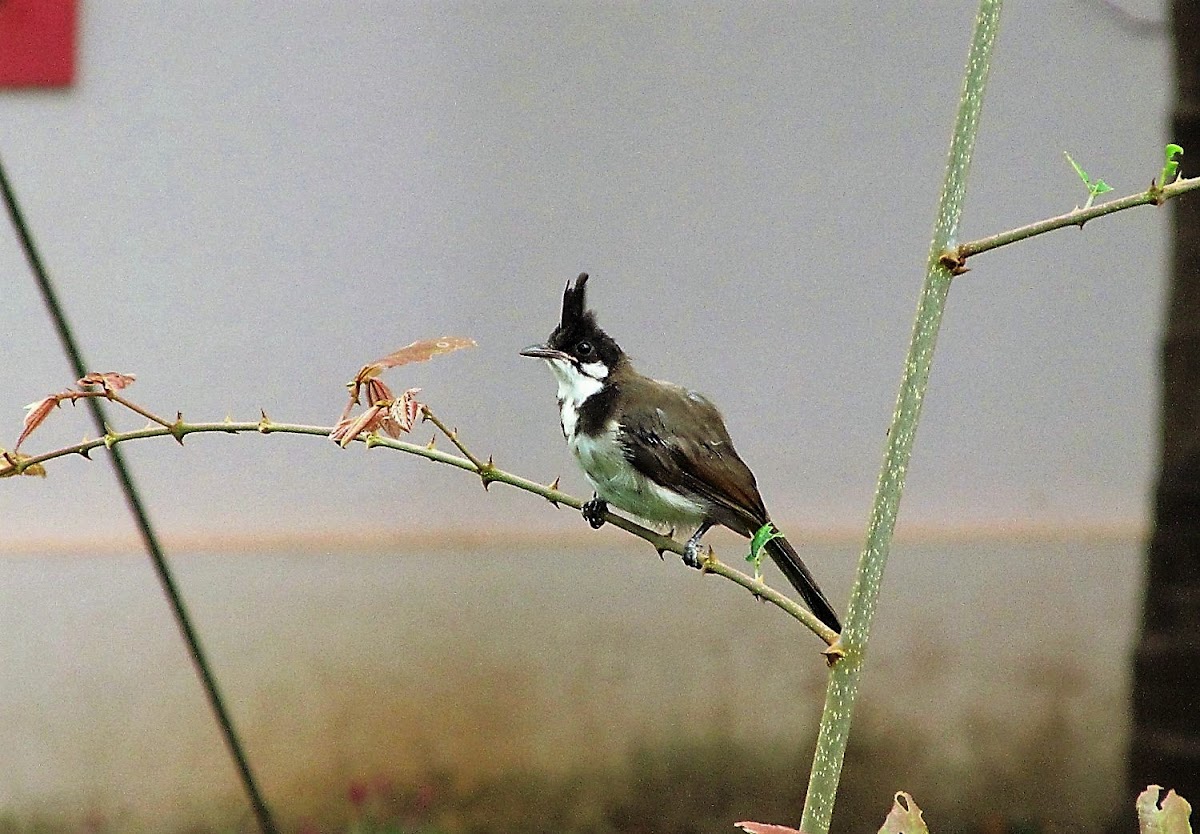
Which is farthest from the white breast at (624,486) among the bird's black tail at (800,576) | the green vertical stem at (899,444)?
the green vertical stem at (899,444)

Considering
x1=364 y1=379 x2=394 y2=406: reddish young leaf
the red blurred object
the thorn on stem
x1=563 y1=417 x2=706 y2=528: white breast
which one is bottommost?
x1=563 y1=417 x2=706 y2=528: white breast

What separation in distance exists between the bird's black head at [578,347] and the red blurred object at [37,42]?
28.8 inches

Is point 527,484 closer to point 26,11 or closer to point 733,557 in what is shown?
point 733,557

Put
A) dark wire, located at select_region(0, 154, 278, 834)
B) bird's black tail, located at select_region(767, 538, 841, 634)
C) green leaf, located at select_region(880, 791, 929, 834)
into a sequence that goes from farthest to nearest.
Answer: dark wire, located at select_region(0, 154, 278, 834) → bird's black tail, located at select_region(767, 538, 841, 634) → green leaf, located at select_region(880, 791, 929, 834)

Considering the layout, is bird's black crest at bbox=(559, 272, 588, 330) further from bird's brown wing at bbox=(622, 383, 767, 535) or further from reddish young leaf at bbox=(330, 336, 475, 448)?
reddish young leaf at bbox=(330, 336, 475, 448)

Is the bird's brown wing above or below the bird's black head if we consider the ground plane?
below

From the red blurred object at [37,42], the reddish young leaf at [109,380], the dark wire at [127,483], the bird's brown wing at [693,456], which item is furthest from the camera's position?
the red blurred object at [37,42]

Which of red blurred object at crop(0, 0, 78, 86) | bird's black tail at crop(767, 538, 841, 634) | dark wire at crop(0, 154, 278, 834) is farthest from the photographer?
red blurred object at crop(0, 0, 78, 86)

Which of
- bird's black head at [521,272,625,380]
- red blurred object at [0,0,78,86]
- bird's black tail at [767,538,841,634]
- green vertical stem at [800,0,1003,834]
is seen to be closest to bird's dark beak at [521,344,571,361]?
bird's black head at [521,272,625,380]

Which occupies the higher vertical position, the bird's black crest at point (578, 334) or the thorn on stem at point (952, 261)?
the bird's black crest at point (578, 334)

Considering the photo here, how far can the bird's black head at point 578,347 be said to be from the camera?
0.73 m

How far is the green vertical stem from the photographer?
317mm

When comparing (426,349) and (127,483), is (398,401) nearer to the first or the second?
(426,349)

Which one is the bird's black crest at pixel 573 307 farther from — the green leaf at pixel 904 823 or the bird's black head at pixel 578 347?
the green leaf at pixel 904 823
